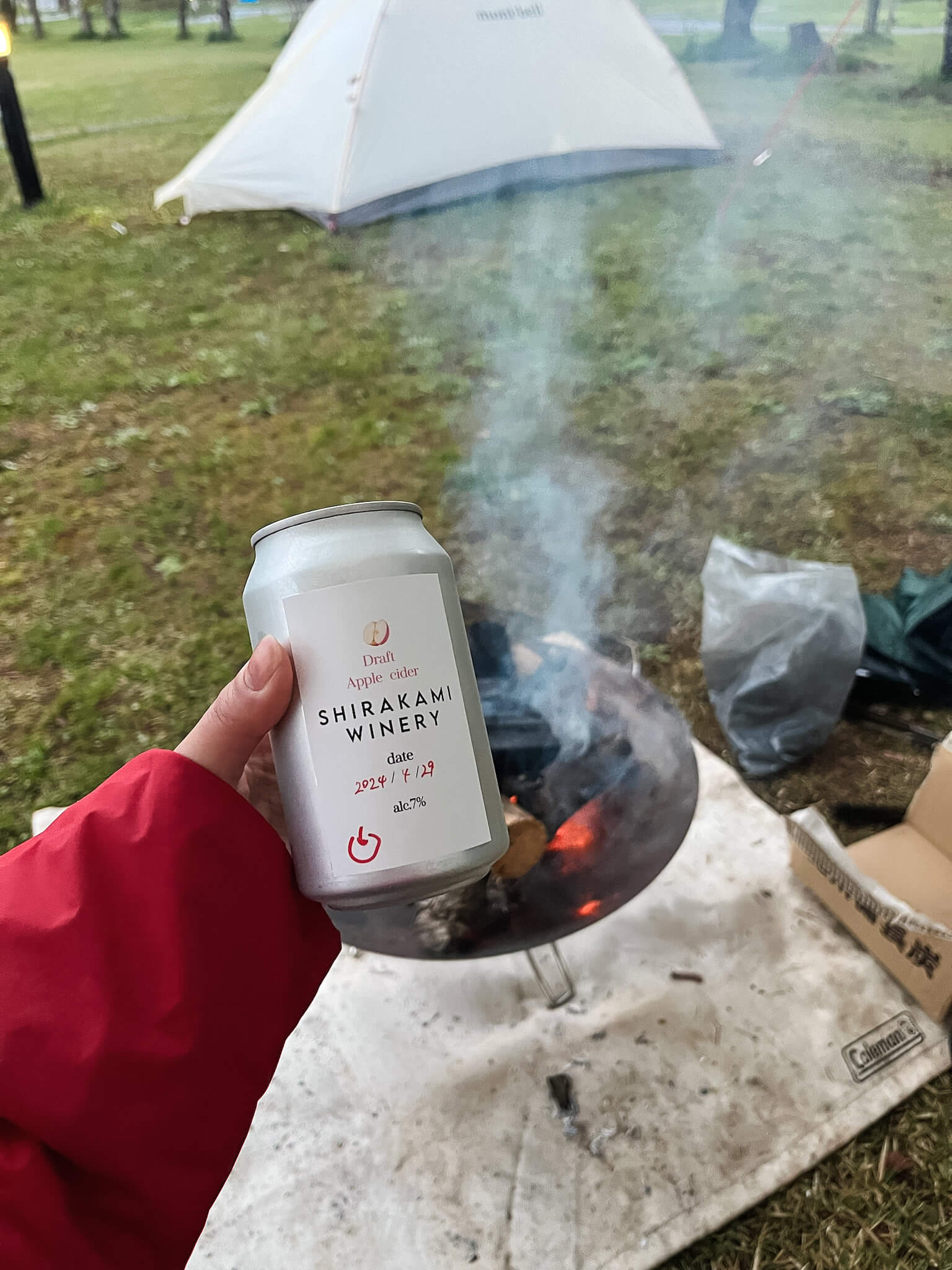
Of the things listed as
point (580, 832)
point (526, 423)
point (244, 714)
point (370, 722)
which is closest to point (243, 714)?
point (244, 714)

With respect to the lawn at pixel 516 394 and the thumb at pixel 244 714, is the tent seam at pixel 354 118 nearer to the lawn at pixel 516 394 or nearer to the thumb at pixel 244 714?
the lawn at pixel 516 394

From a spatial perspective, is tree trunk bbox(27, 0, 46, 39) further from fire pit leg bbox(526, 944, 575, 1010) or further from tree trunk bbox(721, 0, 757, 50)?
fire pit leg bbox(526, 944, 575, 1010)

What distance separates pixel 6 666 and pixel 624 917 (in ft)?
5.79

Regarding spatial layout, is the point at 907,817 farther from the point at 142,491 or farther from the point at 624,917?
the point at 142,491

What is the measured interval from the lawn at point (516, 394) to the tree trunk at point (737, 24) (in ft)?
0.39

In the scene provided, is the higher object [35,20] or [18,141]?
[35,20]

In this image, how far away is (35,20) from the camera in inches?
204

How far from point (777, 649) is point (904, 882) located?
0.53 m

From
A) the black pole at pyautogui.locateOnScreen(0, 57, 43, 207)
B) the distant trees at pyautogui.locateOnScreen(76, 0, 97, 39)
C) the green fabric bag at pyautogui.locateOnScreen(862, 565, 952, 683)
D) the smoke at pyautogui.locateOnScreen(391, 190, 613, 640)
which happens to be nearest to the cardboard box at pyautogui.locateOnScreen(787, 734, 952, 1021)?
the green fabric bag at pyautogui.locateOnScreen(862, 565, 952, 683)

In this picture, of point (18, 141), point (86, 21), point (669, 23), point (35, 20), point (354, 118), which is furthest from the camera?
point (86, 21)

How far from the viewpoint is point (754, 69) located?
4.26 meters

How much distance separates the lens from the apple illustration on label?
0.69m

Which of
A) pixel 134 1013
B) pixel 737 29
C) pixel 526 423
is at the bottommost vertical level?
pixel 526 423

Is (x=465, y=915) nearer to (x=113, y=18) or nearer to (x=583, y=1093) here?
(x=583, y=1093)
